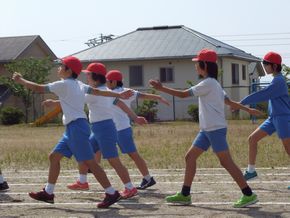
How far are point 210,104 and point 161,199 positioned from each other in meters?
1.64

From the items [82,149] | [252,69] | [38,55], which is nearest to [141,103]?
[38,55]

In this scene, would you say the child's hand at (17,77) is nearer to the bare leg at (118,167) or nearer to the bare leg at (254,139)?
the bare leg at (118,167)

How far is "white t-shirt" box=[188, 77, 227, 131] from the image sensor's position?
783cm

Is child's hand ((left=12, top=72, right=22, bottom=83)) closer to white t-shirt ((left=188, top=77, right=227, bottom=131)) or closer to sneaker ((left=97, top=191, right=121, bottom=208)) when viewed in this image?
sneaker ((left=97, top=191, right=121, bottom=208))

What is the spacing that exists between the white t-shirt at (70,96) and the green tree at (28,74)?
1335 inches

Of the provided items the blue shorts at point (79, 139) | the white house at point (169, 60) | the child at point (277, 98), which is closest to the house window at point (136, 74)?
the white house at point (169, 60)

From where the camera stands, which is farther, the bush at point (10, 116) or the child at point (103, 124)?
the bush at point (10, 116)

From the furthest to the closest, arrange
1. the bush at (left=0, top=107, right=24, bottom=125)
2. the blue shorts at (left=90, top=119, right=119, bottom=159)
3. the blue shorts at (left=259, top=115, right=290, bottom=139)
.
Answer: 1. the bush at (left=0, top=107, right=24, bottom=125)
2. the blue shorts at (left=259, top=115, right=290, bottom=139)
3. the blue shorts at (left=90, top=119, right=119, bottom=159)

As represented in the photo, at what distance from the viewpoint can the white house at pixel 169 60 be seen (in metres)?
43.0

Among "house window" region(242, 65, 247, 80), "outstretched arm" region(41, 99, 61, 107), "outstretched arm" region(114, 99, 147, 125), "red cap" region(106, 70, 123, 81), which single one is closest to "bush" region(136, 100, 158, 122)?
"house window" region(242, 65, 247, 80)

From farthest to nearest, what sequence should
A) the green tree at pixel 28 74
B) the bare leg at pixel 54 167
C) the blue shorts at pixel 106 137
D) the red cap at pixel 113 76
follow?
1. the green tree at pixel 28 74
2. the red cap at pixel 113 76
3. the blue shorts at pixel 106 137
4. the bare leg at pixel 54 167

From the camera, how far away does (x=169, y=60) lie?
43.6 m

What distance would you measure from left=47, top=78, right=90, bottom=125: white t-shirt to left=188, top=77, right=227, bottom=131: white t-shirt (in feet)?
4.50

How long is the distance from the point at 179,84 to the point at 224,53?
3.92m
